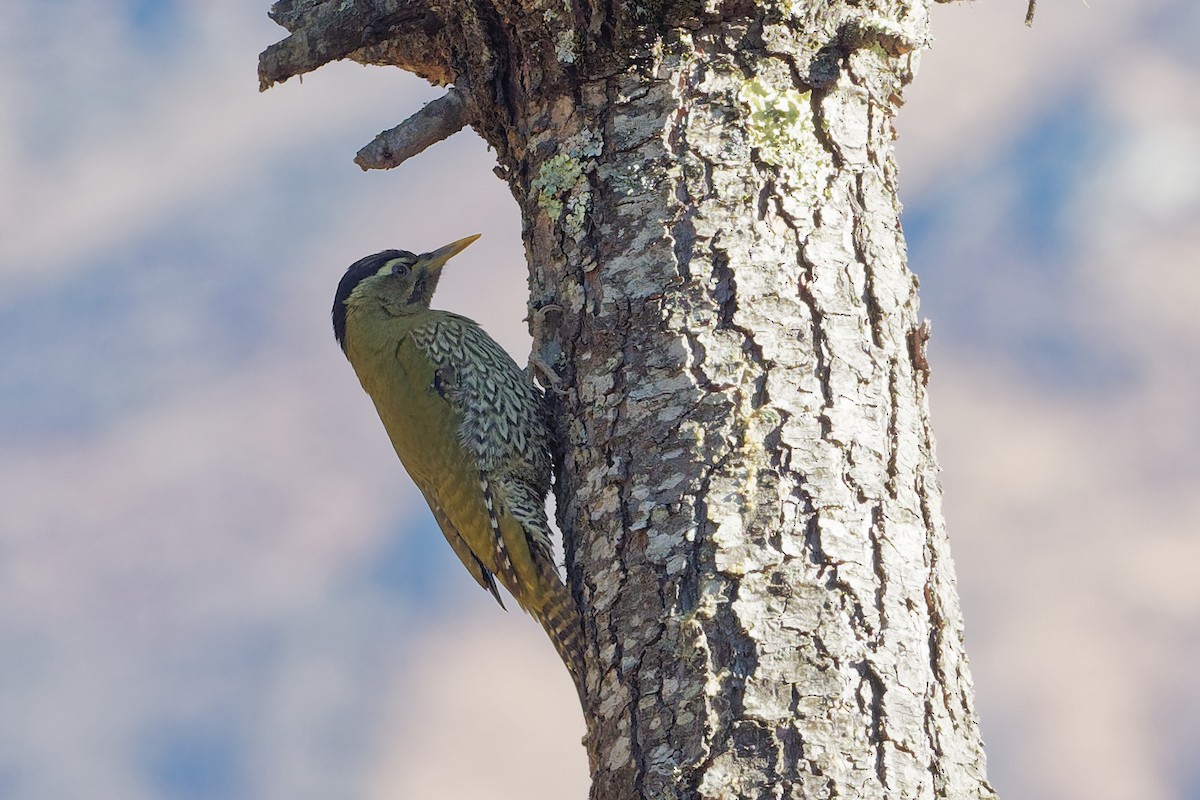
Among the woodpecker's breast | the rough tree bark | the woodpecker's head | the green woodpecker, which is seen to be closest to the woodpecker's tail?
the green woodpecker

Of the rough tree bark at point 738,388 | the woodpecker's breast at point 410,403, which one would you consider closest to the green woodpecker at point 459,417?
the woodpecker's breast at point 410,403

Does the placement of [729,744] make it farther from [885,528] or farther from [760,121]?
[760,121]

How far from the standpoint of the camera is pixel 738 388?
2.92 meters

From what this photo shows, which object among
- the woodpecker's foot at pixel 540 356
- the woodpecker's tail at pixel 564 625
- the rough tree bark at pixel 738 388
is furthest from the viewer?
the woodpecker's foot at pixel 540 356

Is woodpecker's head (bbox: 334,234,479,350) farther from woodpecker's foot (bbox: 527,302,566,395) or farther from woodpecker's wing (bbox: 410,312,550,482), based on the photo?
woodpecker's foot (bbox: 527,302,566,395)

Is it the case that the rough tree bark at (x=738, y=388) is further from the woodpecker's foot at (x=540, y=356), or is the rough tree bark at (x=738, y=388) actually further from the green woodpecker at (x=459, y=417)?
the green woodpecker at (x=459, y=417)

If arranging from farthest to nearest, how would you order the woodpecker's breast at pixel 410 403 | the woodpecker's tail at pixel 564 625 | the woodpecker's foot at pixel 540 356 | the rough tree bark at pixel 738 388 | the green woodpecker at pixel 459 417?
the woodpecker's breast at pixel 410 403 → the green woodpecker at pixel 459 417 → the woodpecker's foot at pixel 540 356 → the woodpecker's tail at pixel 564 625 → the rough tree bark at pixel 738 388

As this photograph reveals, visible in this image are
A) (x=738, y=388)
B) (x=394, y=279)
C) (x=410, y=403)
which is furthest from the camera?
(x=394, y=279)

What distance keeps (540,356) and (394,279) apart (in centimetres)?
193

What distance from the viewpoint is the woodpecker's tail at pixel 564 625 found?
10.4ft

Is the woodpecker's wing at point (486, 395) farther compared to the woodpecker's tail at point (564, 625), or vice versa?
the woodpecker's wing at point (486, 395)

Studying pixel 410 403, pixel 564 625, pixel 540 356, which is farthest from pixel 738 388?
pixel 410 403

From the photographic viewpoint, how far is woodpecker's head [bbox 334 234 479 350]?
211 inches

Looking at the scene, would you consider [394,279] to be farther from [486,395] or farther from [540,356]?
[540,356]
